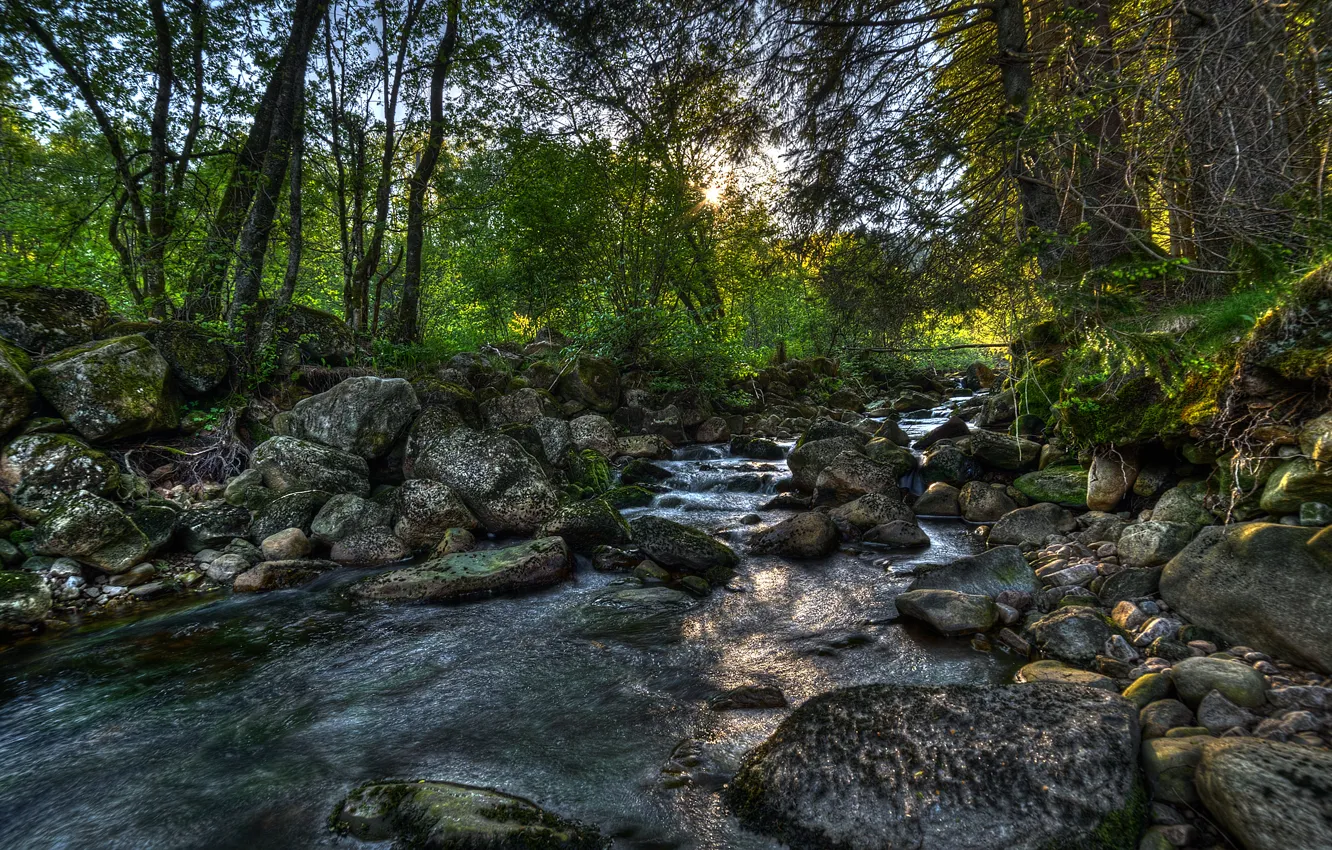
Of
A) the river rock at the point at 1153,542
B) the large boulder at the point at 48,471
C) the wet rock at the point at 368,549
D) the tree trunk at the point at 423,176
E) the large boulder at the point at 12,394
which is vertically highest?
the tree trunk at the point at 423,176

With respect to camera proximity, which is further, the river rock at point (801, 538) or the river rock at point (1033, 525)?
the river rock at point (801, 538)

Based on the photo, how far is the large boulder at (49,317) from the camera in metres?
6.11

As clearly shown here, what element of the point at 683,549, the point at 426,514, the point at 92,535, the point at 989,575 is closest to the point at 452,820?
the point at 683,549


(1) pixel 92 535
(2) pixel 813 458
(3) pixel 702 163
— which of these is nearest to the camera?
(1) pixel 92 535

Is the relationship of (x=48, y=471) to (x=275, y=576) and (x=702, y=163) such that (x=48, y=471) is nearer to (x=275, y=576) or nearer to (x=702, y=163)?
(x=275, y=576)

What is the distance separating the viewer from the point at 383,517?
20.0 ft

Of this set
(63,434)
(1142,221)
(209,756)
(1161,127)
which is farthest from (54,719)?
(1142,221)

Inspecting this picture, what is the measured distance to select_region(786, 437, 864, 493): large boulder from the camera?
7855mm

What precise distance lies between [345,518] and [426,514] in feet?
2.75

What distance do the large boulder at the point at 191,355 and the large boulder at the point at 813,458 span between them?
8183 mm

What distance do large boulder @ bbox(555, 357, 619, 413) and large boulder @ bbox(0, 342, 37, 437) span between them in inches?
293

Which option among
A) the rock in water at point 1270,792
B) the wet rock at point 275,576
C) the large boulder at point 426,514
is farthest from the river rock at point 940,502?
the wet rock at point 275,576

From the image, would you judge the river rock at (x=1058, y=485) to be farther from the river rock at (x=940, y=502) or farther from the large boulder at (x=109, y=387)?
the large boulder at (x=109, y=387)

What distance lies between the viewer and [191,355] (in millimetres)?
6906
